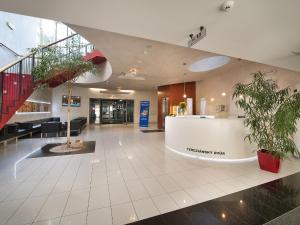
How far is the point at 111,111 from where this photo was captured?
15.0m

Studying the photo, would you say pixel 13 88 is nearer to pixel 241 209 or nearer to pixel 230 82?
pixel 241 209

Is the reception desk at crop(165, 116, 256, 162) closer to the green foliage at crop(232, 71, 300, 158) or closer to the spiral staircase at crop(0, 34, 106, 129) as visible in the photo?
the green foliage at crop(232, 71, 300, 158)

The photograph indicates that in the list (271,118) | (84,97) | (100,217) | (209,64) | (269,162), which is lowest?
(100,217)

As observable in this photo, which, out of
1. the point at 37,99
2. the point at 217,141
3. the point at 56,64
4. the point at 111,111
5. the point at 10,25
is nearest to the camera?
the point at 217,141

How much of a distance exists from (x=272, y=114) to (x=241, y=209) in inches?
96.5

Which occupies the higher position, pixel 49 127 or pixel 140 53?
pixel 140 53

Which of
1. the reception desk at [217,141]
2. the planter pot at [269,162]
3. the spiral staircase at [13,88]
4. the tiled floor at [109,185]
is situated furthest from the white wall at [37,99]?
the planter pot at [269,162]

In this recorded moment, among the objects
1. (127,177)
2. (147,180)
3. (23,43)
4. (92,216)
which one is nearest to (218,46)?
(147,180)

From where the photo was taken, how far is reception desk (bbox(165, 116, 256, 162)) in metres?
4.42

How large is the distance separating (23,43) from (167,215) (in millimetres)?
9689

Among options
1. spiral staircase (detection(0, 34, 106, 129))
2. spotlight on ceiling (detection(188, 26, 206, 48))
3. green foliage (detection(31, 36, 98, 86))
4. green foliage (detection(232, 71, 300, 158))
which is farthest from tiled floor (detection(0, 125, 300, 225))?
spotlight on ceiling (detection(188, 26, 206, 48))

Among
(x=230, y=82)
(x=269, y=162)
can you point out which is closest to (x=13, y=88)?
(x=269, y=162)

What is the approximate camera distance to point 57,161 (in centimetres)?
431

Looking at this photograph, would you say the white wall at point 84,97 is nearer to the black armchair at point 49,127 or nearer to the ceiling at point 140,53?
the black armchair at point 49,127
